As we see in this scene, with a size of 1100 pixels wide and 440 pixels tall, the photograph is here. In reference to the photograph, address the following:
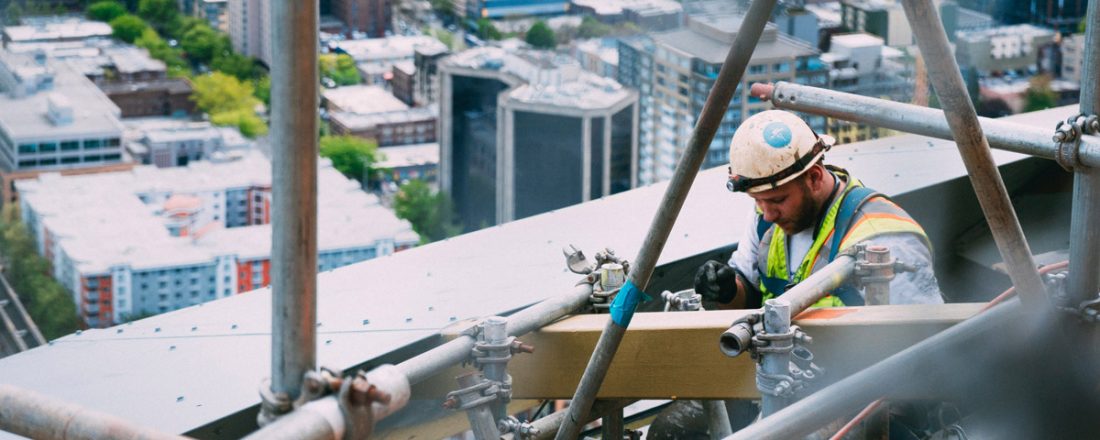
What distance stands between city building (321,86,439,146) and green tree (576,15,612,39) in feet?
10.2

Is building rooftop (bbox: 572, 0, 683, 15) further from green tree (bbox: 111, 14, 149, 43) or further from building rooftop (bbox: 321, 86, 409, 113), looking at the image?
green tree (bbox: 111, 14, 149, 43)

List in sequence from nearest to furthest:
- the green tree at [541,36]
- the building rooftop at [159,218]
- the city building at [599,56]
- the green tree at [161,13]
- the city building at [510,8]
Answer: the building rooftop at [159,218] < the city building at [599,56] < the green tree at [541,36] < the green tree at [161,13] < the city building at [510,8]

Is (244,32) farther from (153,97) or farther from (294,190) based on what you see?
(294,190)

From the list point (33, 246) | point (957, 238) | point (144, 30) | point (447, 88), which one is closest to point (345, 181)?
point (447, 88)

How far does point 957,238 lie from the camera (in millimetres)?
2619

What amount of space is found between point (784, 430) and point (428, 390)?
526mm

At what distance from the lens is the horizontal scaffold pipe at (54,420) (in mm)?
978

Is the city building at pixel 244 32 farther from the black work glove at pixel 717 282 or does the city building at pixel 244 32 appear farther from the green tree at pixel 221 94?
the black work glove at pixel 717 282

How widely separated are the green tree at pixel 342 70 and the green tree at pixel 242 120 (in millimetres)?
1335

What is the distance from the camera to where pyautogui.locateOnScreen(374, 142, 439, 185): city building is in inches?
987

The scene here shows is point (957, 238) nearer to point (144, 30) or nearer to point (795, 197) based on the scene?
point (795, 197)

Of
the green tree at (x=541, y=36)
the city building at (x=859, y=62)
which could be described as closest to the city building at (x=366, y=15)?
the green tree at (x=541, y=36)

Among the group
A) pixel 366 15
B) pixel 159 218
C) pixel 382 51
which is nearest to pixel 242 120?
pixel 366 15

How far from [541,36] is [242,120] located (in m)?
4.98
